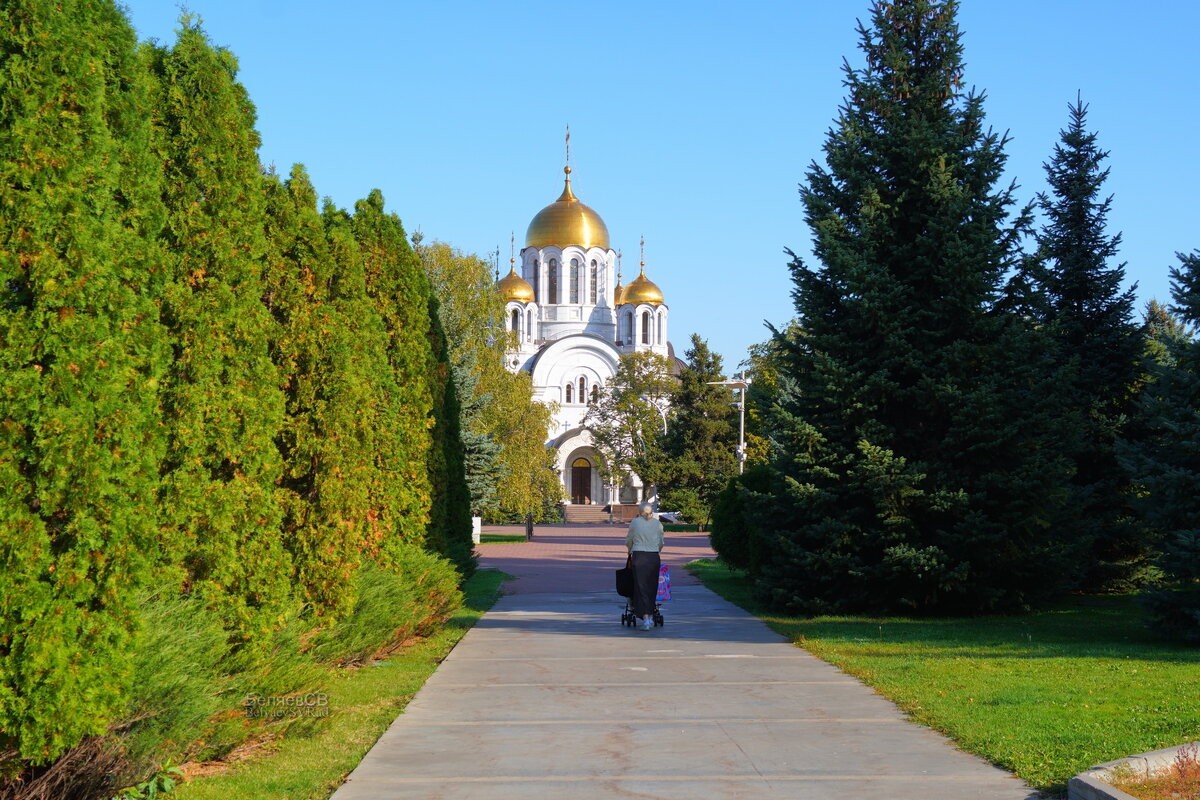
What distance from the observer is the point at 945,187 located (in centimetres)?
1547

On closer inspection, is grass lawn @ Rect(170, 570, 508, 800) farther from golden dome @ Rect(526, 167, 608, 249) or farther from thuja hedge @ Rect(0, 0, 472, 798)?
golden dome @ Rect(526, 167, 608, 249)

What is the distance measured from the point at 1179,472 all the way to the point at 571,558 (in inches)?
838

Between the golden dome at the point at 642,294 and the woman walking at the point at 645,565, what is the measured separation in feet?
208

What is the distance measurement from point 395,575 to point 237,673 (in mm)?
4569

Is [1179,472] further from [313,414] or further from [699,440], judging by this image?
[699,440]

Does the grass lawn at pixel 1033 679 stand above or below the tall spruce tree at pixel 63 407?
below

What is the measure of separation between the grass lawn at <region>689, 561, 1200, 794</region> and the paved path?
260mm

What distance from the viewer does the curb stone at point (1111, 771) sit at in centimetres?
588

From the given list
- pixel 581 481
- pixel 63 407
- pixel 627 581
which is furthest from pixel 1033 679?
pixel 581 481

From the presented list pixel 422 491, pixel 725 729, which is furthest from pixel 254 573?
pixel 422 491

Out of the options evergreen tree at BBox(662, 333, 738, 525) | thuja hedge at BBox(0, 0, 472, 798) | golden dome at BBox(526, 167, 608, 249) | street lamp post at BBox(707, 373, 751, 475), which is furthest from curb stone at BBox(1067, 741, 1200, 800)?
golden dome at BBox(526, 167, 608, 249)

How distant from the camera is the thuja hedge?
561cm

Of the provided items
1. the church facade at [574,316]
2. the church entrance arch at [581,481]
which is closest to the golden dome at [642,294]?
the church facade at [574,316]

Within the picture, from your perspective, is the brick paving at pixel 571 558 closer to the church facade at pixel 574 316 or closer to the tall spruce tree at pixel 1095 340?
the tall spruce tree at pixel 1095 340
